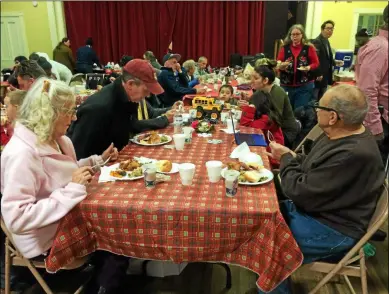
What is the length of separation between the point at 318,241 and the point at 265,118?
127 cm

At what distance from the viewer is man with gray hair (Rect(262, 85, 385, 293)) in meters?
1.46

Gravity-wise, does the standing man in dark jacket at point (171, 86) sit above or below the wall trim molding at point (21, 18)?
below

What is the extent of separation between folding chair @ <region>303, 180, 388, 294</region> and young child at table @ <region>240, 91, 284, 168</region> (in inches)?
39.2

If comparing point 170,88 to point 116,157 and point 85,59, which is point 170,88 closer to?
point 116,157

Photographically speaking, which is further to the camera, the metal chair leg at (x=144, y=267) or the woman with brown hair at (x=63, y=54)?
the woman with brown hair at (x=63, y=54)

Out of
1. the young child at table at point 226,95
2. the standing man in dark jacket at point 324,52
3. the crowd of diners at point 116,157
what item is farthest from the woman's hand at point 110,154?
the standing man in dark jacket at point 324,52

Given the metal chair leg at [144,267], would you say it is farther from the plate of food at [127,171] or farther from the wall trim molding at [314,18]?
the wall trim molding at [314,18]

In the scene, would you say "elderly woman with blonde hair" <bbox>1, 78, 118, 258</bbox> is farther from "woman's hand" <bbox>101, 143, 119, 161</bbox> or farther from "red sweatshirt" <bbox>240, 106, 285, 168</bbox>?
"red sweatshirt" <bbox>240, 106, 285, 168</bbox>

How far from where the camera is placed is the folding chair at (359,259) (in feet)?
4.68

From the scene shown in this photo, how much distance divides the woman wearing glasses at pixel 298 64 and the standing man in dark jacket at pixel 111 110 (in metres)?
2.69

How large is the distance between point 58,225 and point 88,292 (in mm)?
711

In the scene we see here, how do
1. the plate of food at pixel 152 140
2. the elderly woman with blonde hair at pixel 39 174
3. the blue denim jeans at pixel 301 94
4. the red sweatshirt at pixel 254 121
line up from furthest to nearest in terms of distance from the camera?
1. the blue denim jeans at pixel 301 94
2. the red sweatshirt at pixel 254 121
3. the plate of food at pixel 152 140
4. the elderly woman with blonde hair at pixel 39 174

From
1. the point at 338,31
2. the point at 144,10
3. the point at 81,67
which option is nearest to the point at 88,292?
the point at 81,67

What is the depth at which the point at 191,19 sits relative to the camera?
796 centimetres
